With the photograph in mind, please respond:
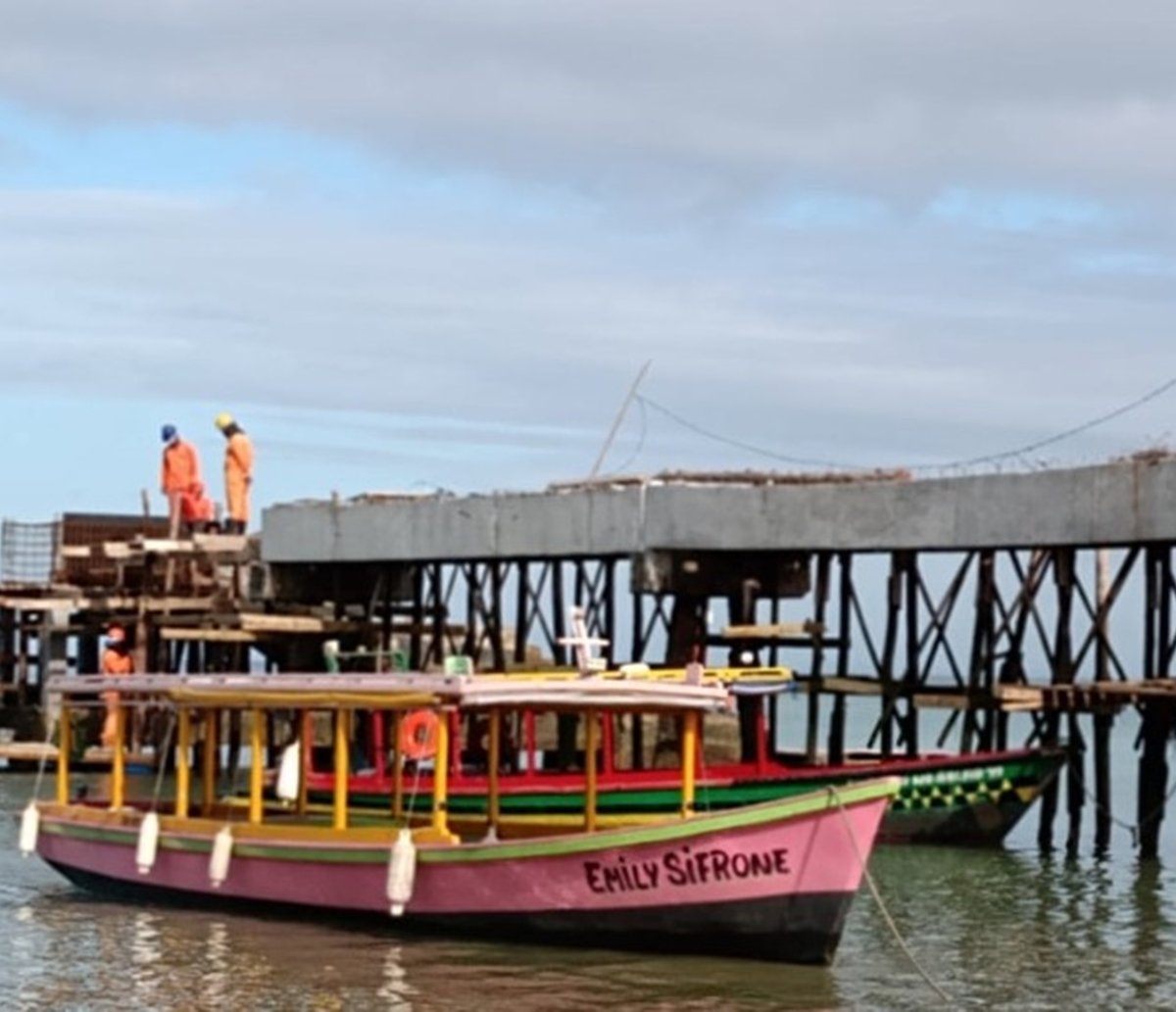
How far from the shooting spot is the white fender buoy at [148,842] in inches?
→ 1106

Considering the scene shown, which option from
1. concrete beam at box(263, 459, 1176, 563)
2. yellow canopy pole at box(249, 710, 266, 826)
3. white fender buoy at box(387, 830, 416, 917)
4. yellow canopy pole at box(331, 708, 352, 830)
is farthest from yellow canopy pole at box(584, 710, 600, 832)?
concrete beam at box(263, 459, 1176, 563)

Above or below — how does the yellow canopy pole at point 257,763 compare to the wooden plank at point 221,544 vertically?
below

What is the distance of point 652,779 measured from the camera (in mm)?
31688

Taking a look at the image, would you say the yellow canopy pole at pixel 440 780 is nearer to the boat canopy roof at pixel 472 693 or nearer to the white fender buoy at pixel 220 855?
the boat canopy roof at pixel 472 693

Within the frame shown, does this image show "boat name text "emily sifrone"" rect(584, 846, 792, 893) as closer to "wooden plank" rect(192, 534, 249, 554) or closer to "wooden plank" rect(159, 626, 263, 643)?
"wooden plank" rect(159, 626, 263, 643)

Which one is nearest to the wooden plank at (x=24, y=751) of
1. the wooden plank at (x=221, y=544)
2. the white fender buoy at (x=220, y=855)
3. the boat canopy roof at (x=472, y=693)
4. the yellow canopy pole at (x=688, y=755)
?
the wooden plank at (x=221, y=544)

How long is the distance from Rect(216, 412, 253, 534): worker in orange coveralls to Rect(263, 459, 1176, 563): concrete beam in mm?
1095

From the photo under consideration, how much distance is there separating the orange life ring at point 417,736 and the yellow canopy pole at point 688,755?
283 centimetres

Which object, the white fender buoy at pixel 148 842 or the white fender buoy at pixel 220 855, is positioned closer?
the white fender buoy at pixel 220 855

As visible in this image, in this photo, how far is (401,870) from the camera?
25141 millimetres

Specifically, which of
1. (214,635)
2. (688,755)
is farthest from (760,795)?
(214,635)

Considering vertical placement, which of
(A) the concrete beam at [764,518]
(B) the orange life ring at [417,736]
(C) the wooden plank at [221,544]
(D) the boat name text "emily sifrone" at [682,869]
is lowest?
(D) the boat name text "emily sifrone" at [682,869]

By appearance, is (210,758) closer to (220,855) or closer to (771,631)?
(220,855)

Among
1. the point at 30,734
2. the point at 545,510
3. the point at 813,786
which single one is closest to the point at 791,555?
the point at 545,510
